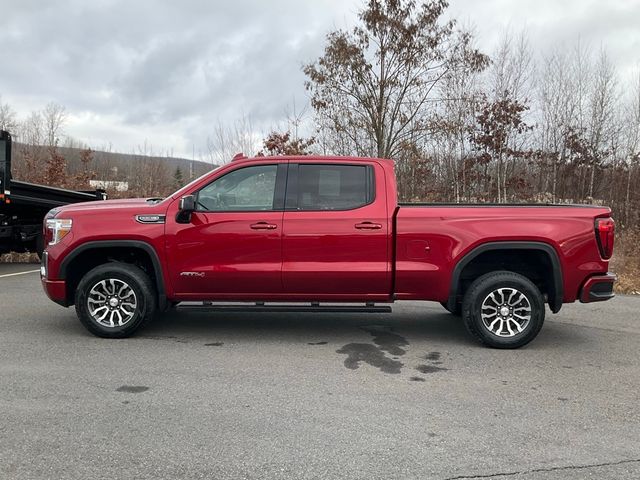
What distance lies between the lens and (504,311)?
556cm

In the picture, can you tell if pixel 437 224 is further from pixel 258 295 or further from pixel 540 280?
pixel 258 295

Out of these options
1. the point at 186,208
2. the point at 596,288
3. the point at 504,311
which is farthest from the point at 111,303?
the point at 596,288

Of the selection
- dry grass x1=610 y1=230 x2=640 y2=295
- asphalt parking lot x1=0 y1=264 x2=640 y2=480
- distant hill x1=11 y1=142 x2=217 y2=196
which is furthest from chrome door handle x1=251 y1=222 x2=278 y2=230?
distant hill x1=11 y1=142 x2=217 y2=196

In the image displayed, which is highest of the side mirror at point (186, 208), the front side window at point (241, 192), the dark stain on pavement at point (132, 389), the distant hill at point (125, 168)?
the distant hill at point (125, 168)

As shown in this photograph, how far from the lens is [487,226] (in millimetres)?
5492

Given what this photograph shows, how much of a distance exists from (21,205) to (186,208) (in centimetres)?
657

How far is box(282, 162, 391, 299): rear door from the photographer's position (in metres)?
5.54

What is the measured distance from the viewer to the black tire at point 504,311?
5512 mm

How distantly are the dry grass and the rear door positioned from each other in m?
6.40

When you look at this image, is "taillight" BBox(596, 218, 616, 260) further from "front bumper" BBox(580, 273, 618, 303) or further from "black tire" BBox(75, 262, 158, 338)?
"black tire" BBox(75, 262, 158, 338)

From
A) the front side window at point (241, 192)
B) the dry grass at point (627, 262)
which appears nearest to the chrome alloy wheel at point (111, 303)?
the front side window at point (241, 192)

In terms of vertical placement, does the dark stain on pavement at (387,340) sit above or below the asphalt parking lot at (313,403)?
above

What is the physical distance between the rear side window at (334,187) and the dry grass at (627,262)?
6507 mm

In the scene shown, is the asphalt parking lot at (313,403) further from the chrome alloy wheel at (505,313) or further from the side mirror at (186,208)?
the side mirror at (186,208)
